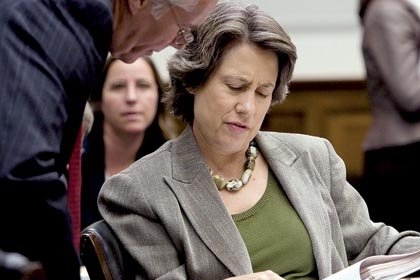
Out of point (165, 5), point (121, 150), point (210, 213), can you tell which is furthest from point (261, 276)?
point (121, 150)

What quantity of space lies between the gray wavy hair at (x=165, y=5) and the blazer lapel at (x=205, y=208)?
81 cm

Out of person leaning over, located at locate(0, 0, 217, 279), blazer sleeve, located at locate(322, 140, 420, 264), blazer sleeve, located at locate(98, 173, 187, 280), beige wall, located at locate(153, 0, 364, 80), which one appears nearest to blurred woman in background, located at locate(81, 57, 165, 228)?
blazer sleeve, located at locate(322, 140, 420, 264)

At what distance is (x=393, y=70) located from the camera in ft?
15.0

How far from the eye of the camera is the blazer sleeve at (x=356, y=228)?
115 inches

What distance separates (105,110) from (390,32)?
1.31 m

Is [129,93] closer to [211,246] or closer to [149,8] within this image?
[211,246]

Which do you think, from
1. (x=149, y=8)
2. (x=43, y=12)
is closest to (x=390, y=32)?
(x=149, y=8)

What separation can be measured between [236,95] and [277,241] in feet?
1.28

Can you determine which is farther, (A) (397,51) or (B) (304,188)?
(A) (397,51)

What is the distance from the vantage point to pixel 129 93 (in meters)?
4.94

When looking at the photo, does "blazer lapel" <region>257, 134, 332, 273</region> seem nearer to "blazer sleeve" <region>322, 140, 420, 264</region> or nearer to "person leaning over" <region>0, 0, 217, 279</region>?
"blazer sleeve" <region>322, 140, 420, 264</region>

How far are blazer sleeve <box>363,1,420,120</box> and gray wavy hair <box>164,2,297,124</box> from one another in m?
1.68

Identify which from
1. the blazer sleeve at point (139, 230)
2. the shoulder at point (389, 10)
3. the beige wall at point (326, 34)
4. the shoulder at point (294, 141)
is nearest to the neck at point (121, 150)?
the shoulder at point (389, 10)

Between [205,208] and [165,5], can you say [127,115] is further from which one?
[165,5]
